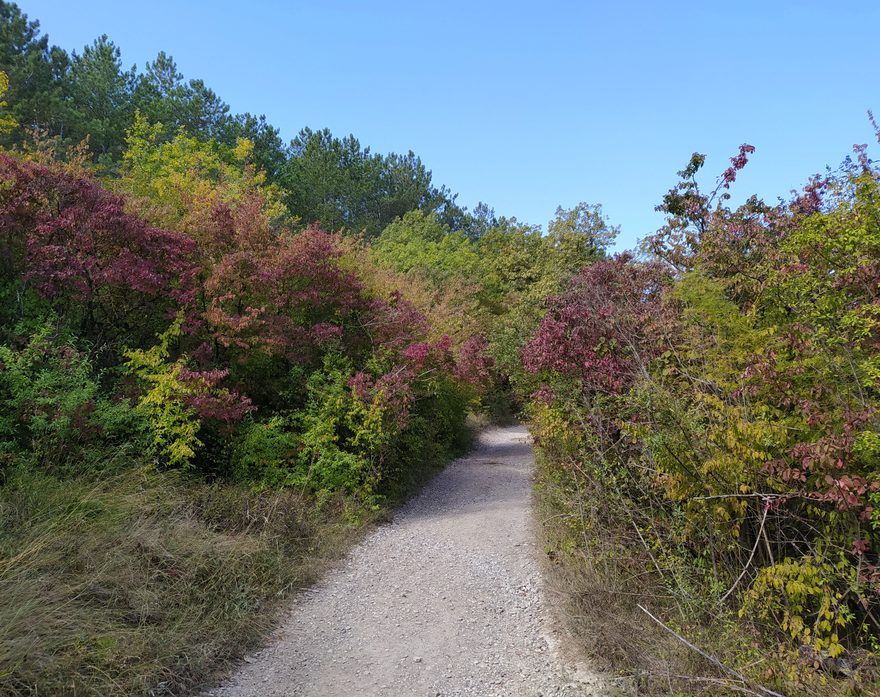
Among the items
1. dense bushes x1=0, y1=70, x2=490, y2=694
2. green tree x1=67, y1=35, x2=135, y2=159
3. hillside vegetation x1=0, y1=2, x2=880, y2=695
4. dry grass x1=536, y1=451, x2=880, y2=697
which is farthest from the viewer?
green tree x1=67, y1=35, x2=135, y2=159

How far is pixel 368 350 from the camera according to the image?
34.6ft

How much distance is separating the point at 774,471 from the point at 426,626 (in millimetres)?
3291

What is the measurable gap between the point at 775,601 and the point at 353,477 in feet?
20.1

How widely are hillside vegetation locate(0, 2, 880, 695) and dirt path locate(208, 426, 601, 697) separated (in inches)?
12.8

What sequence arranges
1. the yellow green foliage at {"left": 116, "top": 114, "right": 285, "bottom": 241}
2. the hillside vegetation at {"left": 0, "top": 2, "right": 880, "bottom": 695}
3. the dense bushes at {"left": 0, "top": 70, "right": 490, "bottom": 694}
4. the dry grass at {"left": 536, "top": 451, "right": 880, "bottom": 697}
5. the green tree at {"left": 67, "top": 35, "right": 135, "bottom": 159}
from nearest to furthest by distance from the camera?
1. the dry grass at {"left": 536, "top": 451, "right": 880, "bottom": 697}
2. the hillside vegetation at {"left": 0, "top": 2, "right": 880, "bottom": 695}
3. the dense bushes at {"left": 0, "top": 70, "right": 490, "bottom": 694}
4. the yellow green foliage at {"left": 116, "top": 114, "right": 285, "bottom": 241}
5. the green tree at {"left": 67, "top": 35, "right": 135, "bottom": 159}

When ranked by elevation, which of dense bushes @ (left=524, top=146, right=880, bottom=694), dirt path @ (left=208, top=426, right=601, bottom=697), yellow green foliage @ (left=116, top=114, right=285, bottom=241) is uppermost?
yellow green foliage @ (left=116, top=114, right=285, bottom=241)

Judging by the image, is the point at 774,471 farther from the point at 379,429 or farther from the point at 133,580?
the point at 379,429

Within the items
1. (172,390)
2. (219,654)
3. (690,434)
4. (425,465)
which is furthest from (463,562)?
(425,465)

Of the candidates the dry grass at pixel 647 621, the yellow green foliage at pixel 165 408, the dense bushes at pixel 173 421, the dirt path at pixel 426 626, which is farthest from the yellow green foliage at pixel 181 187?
the dry grass at pixel 647 621

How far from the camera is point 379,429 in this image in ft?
28.9

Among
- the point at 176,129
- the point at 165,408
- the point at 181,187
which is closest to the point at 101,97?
the point at 176,129

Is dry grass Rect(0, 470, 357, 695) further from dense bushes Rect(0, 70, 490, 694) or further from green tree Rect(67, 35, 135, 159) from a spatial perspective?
green tree Rect(67, 35, 135, 159)

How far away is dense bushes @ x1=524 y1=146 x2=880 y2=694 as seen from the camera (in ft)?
10.5

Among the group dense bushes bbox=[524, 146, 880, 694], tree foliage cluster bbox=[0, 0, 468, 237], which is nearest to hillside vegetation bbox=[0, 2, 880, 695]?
dense bushes bbox=[524, 146, 880, 694]
